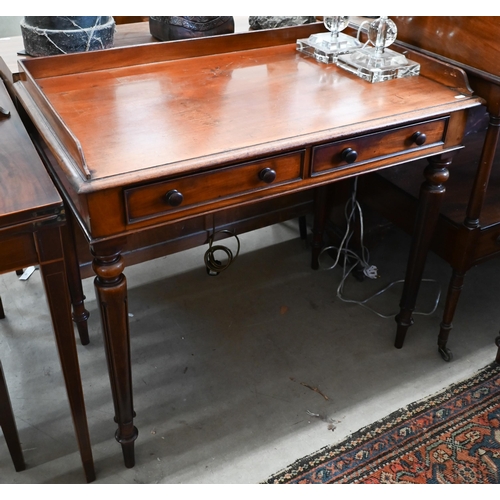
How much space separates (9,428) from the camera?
53.5 inches

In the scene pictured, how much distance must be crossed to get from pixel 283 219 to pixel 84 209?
1191 millimetres

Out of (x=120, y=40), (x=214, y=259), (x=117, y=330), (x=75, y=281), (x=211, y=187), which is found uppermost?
(x=120, y=40)

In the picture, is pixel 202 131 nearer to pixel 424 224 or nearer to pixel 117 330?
pixel 117 330

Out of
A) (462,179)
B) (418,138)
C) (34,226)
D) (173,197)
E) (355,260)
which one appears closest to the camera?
(34,226)

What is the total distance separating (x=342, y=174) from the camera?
1302 millimetres

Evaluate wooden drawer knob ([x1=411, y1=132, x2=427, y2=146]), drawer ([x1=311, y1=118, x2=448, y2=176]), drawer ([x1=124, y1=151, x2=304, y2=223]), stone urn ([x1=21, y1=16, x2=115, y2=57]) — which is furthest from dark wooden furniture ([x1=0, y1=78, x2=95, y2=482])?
wooden drawer knob ([x1=411, y1=132, x2=427, y2=146])

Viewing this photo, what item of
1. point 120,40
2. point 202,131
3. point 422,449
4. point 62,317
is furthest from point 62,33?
point 422,449

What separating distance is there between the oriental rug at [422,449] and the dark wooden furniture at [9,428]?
0.62 metres

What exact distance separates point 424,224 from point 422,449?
589mm

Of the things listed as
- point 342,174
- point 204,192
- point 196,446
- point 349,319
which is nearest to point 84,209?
point 204,192

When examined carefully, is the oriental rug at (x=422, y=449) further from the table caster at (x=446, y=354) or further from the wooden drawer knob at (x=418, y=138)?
the wooden drawer knob at (x=418, y=138)

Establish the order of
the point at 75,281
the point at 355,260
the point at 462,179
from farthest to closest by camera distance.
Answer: the point at 355,260 → the point at 462,179 → the point at 75,281

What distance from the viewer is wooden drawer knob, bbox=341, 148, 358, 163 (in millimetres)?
1265

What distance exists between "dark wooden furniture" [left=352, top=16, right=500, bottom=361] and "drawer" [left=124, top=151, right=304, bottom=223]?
20.1 inches
